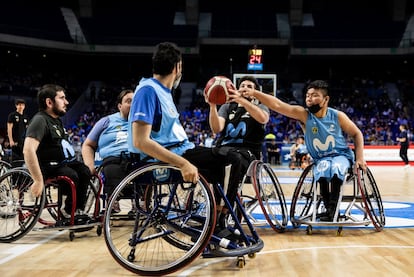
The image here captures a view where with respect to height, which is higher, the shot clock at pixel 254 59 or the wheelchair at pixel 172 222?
the shot clock at pixel 254 59

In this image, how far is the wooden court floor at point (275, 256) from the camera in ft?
10.7

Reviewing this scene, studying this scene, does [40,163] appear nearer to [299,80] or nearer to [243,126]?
[243,126]

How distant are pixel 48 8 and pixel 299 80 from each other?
15320 millimetres

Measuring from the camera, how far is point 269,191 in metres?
4.92

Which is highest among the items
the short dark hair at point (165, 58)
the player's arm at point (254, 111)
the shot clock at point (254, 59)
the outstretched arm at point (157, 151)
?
the shot clock at point (254, 59)

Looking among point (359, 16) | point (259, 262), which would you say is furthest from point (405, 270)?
point (359, 16)

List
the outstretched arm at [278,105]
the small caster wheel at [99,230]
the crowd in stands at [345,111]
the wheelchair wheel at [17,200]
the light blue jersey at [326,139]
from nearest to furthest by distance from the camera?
the wheelchair wheel at [17,200]
the outstretched arm at [278,105]
the small caster wheel at [99,230]
the light blue jersey at [326,139]
the crowd in stands at [345,111]

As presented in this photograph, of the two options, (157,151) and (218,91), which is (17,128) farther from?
(157,151)

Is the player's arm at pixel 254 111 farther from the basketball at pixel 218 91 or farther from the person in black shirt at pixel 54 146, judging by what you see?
the person in black shirt at pixel 54 146

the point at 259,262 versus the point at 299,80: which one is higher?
the point at 299,80

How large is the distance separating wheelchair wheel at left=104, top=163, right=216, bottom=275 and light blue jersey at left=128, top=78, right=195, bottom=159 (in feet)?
0.72

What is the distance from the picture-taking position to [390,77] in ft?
96.3

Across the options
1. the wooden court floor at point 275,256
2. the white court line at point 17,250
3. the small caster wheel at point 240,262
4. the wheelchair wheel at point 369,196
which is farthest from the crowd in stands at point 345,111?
the small caster wheel at point 240,262

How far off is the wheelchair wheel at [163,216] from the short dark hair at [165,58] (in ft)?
2.14
